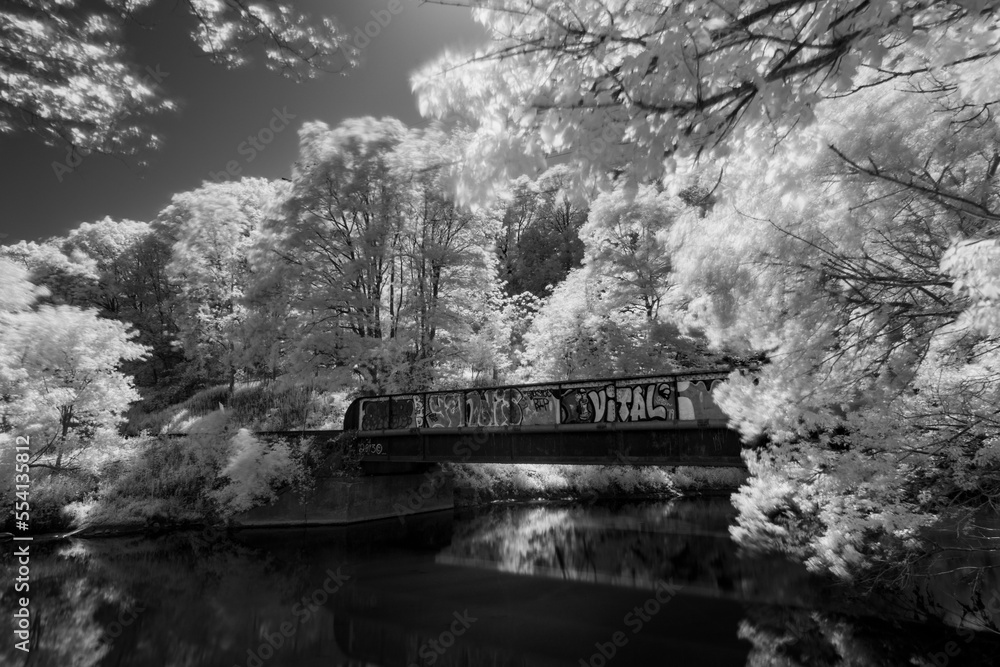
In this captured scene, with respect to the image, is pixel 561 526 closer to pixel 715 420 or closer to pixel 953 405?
pixel 715 420

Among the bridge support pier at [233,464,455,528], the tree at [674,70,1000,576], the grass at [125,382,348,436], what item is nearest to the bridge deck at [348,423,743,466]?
the bridge support pier at [233,464,455,528]

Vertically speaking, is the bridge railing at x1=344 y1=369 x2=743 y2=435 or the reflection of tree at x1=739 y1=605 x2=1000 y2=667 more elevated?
the bridge railing at x1=344 y1=369 x2=743 y2=435

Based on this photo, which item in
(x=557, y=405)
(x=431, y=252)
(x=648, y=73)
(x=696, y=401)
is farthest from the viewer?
(x=431, y=252)

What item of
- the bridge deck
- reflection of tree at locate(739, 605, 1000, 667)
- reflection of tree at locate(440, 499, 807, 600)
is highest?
the bridge deck

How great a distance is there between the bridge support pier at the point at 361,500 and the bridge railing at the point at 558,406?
225 centimetres

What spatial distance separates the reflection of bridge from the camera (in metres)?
12.0

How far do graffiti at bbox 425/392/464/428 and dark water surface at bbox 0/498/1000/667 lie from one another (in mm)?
3592

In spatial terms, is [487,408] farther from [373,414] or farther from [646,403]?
[646,403]

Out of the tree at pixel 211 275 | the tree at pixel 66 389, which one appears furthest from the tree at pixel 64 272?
the tree at pixel 66 389

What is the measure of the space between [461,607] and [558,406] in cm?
581

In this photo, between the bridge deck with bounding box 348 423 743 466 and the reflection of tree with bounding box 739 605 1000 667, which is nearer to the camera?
the reflection of tree with bounding box 739 605 1000 667

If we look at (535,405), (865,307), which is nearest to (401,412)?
(535,405)

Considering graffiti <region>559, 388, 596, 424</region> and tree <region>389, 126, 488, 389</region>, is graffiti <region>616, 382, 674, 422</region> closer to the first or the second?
graffiti <region>559, 388, 596, 424</region>

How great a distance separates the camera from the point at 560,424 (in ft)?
45.5
